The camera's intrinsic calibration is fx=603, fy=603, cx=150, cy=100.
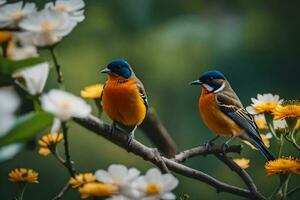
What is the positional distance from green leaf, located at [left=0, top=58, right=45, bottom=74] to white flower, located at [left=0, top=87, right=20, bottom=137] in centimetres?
3

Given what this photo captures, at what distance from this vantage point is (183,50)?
1965mm

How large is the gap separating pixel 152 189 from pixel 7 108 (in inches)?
4.6

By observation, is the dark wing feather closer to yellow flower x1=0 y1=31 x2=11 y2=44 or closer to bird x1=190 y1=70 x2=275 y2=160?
bird x1=190 y1=70 x2=275 y2=160

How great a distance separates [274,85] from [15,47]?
1.51 metres

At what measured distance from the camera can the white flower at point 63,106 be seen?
363 millimetres

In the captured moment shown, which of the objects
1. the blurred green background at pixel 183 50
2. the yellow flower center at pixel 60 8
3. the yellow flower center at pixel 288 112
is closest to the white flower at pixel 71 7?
the yellow flower center at pixel 60 8

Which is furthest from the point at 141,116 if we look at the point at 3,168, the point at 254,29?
the point at 254,29

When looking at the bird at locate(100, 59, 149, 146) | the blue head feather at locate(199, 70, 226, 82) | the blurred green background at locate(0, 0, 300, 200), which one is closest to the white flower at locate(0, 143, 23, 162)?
the bird at locate(100, 59, 149, 146)

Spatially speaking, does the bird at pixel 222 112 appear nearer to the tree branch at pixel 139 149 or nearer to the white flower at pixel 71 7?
the tree branch at pixel 139 149

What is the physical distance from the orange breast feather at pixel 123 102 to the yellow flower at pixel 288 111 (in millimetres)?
159

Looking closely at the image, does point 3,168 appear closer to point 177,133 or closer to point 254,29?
point 177,133

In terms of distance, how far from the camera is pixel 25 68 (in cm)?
39

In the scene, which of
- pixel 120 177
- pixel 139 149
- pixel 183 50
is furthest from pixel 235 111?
pixel 183 50

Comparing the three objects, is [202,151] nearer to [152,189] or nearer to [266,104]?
[266,104]
